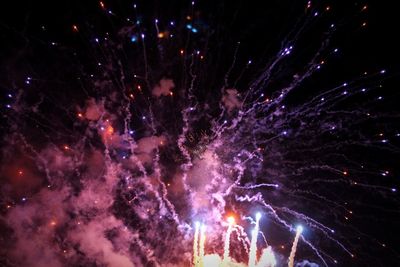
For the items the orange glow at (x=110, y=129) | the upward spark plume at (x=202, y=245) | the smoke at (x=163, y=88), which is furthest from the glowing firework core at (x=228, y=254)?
the smoke at (x=163, y=88)

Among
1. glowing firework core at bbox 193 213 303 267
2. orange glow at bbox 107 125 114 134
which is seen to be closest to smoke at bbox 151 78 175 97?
orange glow at bbox 107 125 114 134

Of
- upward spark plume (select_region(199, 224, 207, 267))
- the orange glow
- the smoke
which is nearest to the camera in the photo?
the smoke

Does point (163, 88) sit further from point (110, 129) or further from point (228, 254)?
point (228, 254)

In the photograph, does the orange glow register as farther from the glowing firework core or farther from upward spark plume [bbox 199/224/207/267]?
upward spark plume [bbox 199/224/207/267]

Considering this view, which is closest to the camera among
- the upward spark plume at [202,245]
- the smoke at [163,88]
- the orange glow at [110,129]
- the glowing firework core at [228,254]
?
the smoke at [163,88]

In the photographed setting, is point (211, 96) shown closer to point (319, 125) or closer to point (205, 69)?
point (205, 69)

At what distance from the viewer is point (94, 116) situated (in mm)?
11500

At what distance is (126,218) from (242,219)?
3.73 m

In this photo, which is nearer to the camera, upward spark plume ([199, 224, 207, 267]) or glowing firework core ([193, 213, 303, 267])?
glowing firework core ([193, 213, 303, 267])

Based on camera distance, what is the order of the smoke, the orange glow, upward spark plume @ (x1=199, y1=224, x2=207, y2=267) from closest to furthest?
the smoke → upward spark plume @ (x1=199, y1=224, x2=207, y2=267) → the orange glow

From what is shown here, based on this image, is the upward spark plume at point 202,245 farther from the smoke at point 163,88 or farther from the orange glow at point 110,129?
the smoke at point 163,88

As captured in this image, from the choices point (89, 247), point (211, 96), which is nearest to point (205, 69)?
point (211, 96)

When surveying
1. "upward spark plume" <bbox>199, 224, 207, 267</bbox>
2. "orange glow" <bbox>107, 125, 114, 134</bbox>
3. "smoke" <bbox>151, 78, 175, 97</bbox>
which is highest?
"smoke" <bbox>151, 78, 175, 97</bbox>

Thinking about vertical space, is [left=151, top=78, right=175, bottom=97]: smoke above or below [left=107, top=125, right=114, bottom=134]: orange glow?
above
